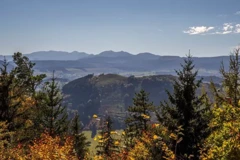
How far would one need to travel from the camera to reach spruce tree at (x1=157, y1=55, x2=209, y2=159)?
2042 cm

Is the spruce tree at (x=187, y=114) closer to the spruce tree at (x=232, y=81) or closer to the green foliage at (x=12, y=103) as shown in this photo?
the spruce tree at (x=232, y=81)

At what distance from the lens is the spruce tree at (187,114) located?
20.4 m

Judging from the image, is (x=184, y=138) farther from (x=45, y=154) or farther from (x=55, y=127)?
(x=55, y=127)

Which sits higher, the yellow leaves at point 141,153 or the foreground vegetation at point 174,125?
the foreground vegetation at point 174,125

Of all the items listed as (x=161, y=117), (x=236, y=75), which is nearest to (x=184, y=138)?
(x=161, y=117)

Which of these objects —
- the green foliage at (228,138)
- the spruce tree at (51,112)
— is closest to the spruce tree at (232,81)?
the green foliage at (228,138)

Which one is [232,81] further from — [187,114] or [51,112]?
[51,112]

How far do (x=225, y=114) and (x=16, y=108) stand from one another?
78.3ft

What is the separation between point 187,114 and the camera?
21391 mm

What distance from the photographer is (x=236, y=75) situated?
81.9 ft

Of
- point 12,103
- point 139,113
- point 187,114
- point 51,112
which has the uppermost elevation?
point 187,114

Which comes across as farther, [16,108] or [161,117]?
[16,108]

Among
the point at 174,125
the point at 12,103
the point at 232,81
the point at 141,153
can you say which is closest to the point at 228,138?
the point at 174,125

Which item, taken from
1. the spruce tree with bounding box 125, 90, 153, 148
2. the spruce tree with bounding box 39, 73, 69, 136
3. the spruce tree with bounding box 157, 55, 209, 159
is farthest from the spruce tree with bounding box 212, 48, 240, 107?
the spruce tree with bounding box 39, 73, 69, 136
